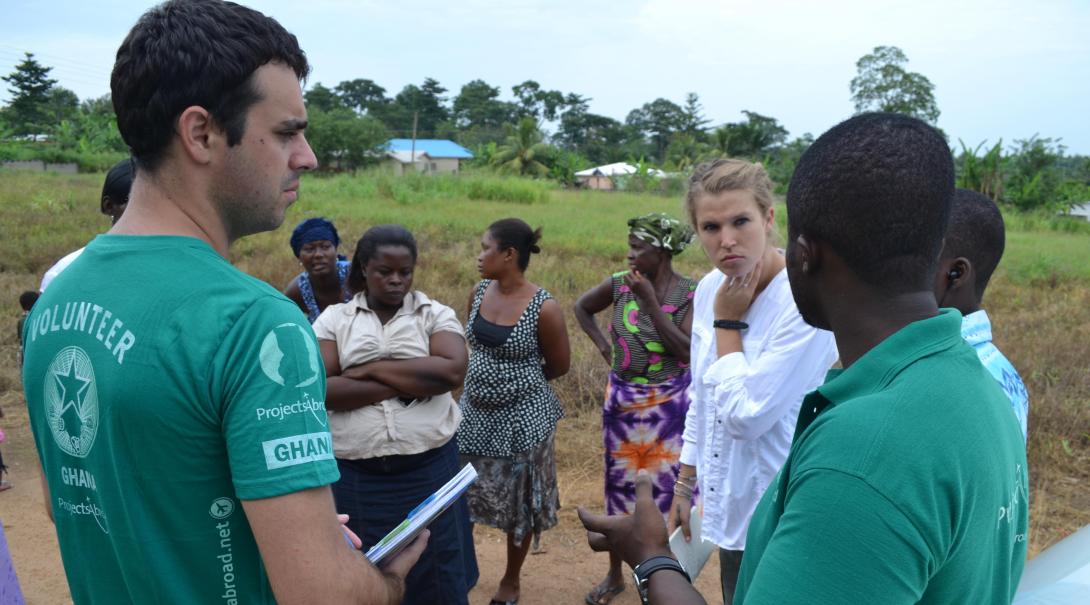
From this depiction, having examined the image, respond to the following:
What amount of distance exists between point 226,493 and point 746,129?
40240 millimetres

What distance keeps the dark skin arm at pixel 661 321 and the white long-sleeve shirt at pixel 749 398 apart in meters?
1.18

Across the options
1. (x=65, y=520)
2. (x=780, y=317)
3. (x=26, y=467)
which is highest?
(x=780, y=317)

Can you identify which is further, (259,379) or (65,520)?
(65,520)

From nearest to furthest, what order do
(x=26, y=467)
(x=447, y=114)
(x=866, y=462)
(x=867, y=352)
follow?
(x=866, y=462) < (x=867, y=352) < (x=26, y=467) < (x=447, y=114)

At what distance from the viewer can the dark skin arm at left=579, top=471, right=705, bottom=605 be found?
57.8 inches

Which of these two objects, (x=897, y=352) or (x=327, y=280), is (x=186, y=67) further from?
(x=327, y=280)

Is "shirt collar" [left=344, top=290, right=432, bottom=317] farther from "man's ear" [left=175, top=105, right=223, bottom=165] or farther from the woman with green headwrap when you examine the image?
"man's ear" [left=175, top=105, right=223, bottom=165]

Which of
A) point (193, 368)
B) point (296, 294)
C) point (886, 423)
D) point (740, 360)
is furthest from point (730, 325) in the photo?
point (296, 294)

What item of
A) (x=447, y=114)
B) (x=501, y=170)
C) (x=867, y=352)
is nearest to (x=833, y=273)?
(x=867, y=352)

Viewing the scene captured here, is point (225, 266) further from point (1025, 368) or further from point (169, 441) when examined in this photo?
point (1025, 368)

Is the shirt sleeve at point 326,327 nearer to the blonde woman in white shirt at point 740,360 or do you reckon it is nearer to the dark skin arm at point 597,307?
the blonde woman in white shirt at point 740,360

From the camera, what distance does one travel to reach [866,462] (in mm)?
969

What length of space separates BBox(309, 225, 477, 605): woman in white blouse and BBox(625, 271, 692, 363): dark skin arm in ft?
3.94

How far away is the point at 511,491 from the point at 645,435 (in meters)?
0.72
